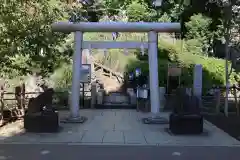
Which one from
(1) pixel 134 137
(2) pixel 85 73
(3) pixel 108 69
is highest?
(3) pixel 108 69

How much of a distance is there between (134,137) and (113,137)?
0.55 meters

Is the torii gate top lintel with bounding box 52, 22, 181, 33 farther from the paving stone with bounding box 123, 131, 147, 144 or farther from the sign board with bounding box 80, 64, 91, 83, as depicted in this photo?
the sign board with bounding box 80, 64, 91, 83

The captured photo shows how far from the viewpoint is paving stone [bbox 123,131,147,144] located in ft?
35.9

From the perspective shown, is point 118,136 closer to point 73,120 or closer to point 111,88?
point 73,120

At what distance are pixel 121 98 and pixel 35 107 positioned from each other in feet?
27.0

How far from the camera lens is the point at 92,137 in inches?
453

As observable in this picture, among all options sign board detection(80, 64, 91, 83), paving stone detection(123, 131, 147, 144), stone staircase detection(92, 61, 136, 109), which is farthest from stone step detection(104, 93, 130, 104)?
paving stone detection(123, 131, 147, 144)

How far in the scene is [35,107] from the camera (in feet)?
→ 41.7

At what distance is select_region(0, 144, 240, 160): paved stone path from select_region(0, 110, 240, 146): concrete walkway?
631 mm

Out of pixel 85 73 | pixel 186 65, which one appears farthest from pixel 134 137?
pixel 186 65

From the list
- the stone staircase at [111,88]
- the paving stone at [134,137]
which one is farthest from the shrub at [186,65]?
the paving stone at [134,137]

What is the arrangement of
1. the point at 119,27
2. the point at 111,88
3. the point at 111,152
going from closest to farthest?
the point at 111,152
the point at 119,27
the point at 111,88

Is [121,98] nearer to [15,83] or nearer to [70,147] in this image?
[15,83]

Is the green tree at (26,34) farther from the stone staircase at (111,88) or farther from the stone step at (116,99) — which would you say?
the stone step at (116,99)
